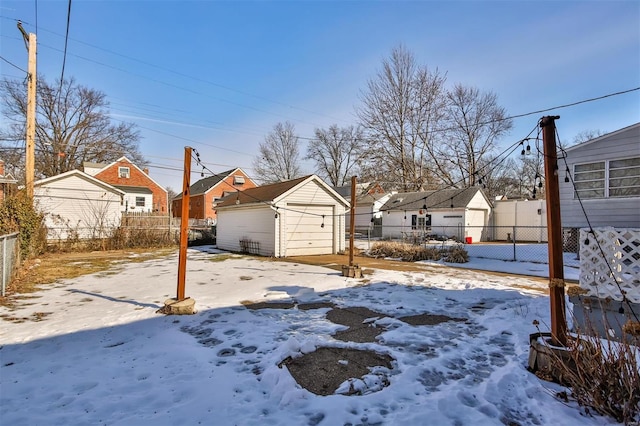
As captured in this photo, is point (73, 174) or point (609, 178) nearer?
point (609, 178)

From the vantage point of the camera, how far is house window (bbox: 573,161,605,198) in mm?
10922

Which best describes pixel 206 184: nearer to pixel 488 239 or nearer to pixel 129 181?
pixel 129 181

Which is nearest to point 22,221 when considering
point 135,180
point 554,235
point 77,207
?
point 77,207

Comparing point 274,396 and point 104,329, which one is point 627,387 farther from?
point 104,329

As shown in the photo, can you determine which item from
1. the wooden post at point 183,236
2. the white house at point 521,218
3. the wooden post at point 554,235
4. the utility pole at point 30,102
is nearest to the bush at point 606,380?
the wooden post at point 554,235

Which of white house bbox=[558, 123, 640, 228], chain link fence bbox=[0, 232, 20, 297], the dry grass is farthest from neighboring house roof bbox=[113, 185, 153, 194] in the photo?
white house bbox=[558, 123, 640, 228]

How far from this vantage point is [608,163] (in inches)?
422

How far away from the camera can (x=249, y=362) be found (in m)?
3.67

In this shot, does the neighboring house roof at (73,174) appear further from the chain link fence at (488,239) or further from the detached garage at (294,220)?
the chain link fence at (488,239)

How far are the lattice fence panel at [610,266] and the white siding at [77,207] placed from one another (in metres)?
20.0

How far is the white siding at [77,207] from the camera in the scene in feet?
60.2

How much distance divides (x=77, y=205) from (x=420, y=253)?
19.9m

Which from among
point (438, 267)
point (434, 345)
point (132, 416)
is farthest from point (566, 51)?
point (132, 416)

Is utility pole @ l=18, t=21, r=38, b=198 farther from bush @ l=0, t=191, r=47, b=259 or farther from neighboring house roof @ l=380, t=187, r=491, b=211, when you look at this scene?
neighboring house roof @ l=380, t=187, r=491, b=211
